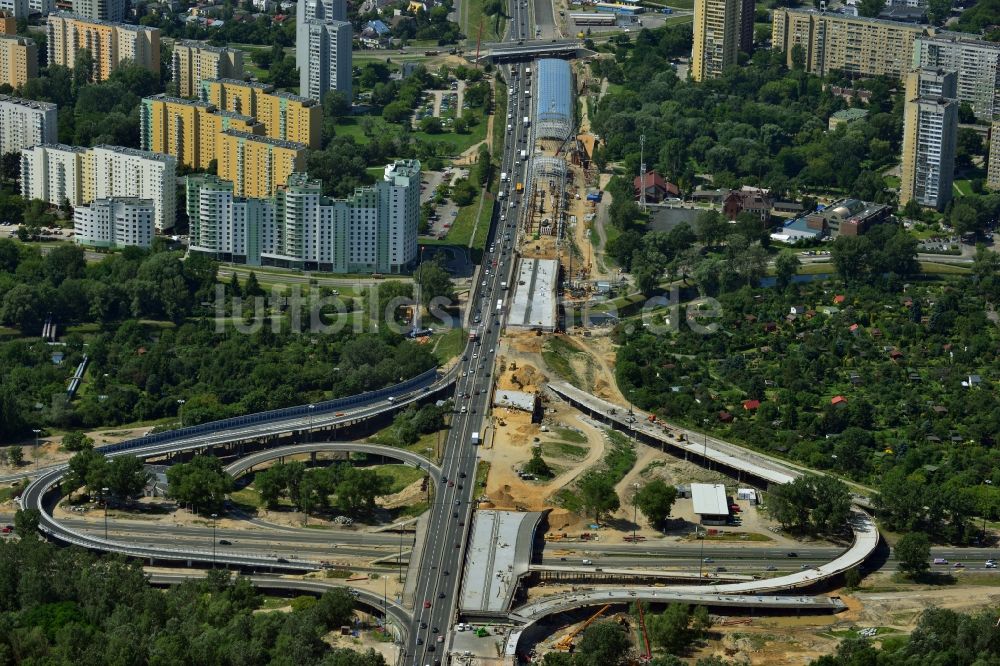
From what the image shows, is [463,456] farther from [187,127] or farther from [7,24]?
[7,24]

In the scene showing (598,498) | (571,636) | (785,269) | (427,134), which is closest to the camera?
(571,636)

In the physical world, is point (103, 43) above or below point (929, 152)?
above

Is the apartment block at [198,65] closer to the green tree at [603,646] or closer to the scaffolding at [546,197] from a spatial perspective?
the scaffolding at [546,197]

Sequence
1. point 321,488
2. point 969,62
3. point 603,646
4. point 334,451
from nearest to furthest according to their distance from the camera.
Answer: point 603,646, point 321,488, point 334,451, point 969,62

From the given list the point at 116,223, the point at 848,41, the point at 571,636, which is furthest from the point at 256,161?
the point at 571,636

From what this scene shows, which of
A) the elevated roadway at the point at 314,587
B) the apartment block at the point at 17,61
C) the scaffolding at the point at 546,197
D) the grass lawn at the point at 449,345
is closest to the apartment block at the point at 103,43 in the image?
the apartment block at the point at 17,61

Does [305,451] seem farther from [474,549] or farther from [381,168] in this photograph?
[381,168]
